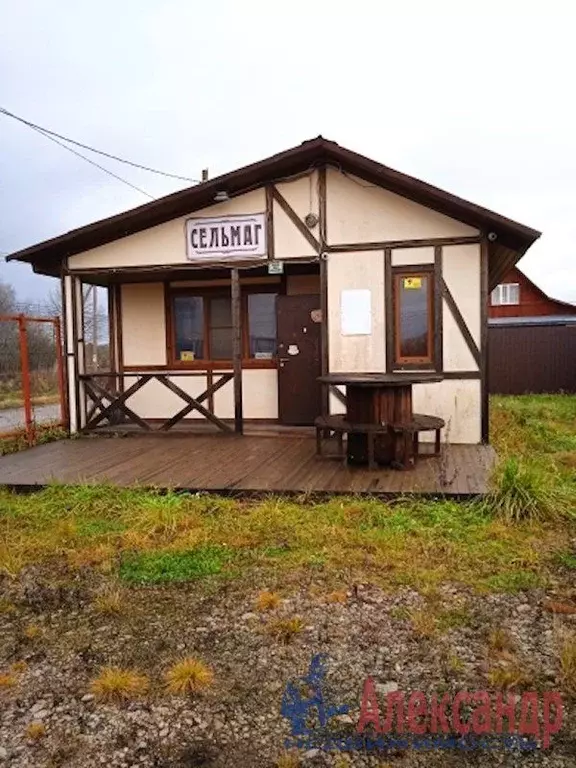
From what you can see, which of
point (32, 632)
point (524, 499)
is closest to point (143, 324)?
point (524, 499)

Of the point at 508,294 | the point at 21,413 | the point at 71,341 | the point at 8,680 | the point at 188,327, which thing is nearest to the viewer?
the point at 8,680

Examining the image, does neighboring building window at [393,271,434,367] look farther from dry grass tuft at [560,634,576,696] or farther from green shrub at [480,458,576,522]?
dry grass tuft at [560,634,576,696]

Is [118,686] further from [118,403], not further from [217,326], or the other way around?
[217,326]

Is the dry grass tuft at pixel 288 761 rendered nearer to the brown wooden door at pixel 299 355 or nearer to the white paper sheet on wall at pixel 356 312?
the white paper sheet on wall at pixel 356 312

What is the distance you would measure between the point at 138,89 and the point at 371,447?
12.4m

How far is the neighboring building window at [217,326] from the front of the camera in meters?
9.01

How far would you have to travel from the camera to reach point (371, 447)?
551 cm

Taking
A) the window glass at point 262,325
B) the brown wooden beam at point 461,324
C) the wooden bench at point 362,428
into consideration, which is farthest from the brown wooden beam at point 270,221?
the wooden bench at point 362,428

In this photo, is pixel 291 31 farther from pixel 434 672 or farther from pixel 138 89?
pixel 434 672

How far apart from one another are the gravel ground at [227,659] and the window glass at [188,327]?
6.03 m

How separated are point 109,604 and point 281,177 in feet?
19.6

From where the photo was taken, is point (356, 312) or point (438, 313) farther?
point (356, 312)

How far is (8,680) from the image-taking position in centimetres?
237

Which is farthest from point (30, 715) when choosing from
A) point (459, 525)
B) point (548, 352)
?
point (548, 352)
